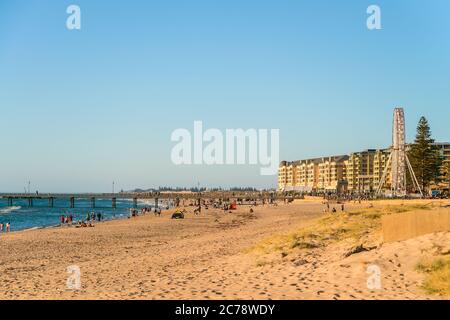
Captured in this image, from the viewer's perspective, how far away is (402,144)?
70625mm

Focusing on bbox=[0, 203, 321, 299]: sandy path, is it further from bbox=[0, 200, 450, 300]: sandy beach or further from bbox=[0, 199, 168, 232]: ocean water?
bbox=[0, 199, 168, 232]: ocean water

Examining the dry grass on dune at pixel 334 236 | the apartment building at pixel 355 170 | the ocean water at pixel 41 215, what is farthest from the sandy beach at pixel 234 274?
the apartment building at pixel 355 170

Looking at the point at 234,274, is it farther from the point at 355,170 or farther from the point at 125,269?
the point at 355,170

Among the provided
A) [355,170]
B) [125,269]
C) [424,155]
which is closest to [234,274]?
[125,269]

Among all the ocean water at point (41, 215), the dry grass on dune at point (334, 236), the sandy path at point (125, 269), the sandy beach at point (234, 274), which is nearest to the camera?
the sandy beach at point (234, 274)

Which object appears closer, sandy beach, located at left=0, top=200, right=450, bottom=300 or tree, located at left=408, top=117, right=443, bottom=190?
sandy beach, located at left=0, top=200, right=450, bottom=300

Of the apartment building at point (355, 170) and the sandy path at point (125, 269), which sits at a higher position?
the apartment building at point (355, 170)

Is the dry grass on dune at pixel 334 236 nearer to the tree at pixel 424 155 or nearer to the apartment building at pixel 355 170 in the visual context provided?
the tree at pixel 424 155

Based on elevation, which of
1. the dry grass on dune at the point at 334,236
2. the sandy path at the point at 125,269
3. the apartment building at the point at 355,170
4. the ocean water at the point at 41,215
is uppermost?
the apartment building at the point at 355,170

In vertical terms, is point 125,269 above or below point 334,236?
below

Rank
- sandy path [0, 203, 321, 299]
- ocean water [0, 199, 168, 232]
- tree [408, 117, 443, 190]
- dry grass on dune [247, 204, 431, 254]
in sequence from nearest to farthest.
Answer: sandy path [0, 203, 321, 299], dry grass on dune [247, 204, 431, 254], ocean water [0, 199, 168, 232], tree [408, 117, 443, 190]

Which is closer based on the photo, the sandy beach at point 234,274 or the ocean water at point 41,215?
the sandy beach at point 234,274

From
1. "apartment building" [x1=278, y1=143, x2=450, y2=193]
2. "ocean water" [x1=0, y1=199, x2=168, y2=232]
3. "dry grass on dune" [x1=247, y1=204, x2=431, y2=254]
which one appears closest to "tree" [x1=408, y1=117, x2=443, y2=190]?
"ocean water" [x1=0, y1=199, x2=168, y2=232]
